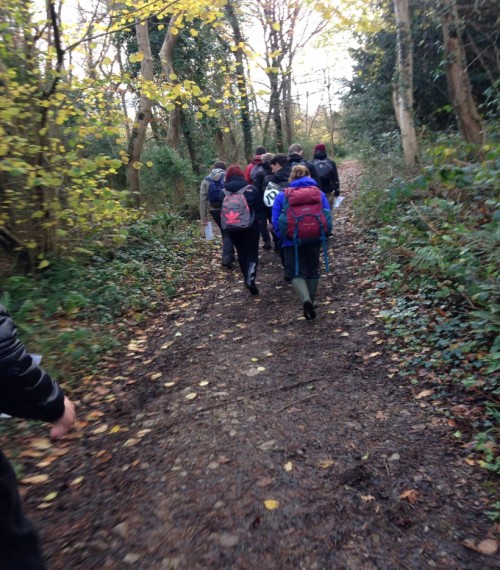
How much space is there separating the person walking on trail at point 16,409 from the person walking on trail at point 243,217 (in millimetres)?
5587

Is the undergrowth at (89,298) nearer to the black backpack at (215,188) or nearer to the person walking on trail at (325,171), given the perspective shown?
the black backpack at (215,188)

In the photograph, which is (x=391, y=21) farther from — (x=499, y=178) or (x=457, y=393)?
(x=457, y=393)

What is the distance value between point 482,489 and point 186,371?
10.5 ft

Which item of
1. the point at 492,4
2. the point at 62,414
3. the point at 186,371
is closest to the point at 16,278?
the point at 186,371

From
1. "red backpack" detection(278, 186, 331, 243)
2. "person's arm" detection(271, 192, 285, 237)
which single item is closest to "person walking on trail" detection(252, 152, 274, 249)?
"person's arm" detection(271, 192, 285, 237)

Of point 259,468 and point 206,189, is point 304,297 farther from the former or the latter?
point 206,189

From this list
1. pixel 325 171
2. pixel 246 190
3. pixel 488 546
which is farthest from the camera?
pixel 325 171

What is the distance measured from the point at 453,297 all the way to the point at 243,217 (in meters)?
3.41

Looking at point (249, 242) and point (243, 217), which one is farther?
point (249, 242)

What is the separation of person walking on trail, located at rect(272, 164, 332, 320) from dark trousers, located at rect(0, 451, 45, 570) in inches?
184

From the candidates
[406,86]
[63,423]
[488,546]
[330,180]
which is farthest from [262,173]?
[63,423]

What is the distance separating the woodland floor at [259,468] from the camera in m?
2.58

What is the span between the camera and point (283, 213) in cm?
613

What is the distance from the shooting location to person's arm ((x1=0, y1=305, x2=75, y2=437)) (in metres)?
1.65
